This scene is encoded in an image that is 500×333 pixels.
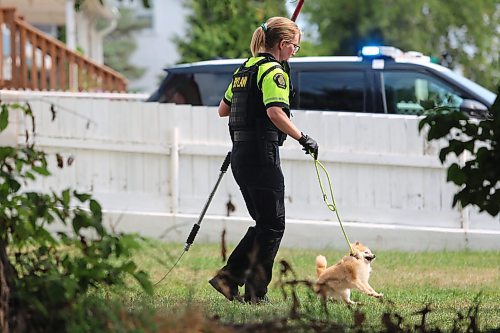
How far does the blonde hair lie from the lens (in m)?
7.88

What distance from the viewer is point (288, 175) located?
12.3 m

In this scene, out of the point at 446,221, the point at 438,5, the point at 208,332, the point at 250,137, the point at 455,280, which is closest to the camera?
the point at 208,332

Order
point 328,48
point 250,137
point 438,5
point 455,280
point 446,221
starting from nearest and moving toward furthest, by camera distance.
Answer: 1. point 250,137
2. point 455,280
3. point 446,221
4. point 328,48
5. point 438,5

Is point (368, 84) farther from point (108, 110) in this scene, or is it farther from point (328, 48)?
point (328, 48)

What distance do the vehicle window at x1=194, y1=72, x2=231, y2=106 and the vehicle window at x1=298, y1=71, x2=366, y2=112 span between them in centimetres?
85

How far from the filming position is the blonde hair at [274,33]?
310 inches

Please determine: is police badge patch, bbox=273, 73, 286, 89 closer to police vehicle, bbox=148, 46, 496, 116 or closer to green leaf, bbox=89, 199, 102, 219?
green leaf, bbox=89, 199, 102, 219

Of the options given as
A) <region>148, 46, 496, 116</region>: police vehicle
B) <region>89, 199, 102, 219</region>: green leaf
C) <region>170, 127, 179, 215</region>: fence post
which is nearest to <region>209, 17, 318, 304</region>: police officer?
<region>89, 199, 102, 219</region>: green leaf

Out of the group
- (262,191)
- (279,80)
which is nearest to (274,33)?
(279,80)

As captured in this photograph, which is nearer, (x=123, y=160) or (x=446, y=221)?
(x=446, y=221)

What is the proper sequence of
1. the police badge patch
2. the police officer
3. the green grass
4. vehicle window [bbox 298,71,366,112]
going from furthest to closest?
1. vehicle window [bbox 298,71,366,112]
2. the police officer
3. the police badge patch
4. the green grass

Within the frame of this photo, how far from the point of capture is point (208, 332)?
4801 millimetres

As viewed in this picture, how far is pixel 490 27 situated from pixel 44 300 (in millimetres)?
43787

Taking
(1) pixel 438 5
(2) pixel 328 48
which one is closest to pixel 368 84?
(2) pixel 328 48
